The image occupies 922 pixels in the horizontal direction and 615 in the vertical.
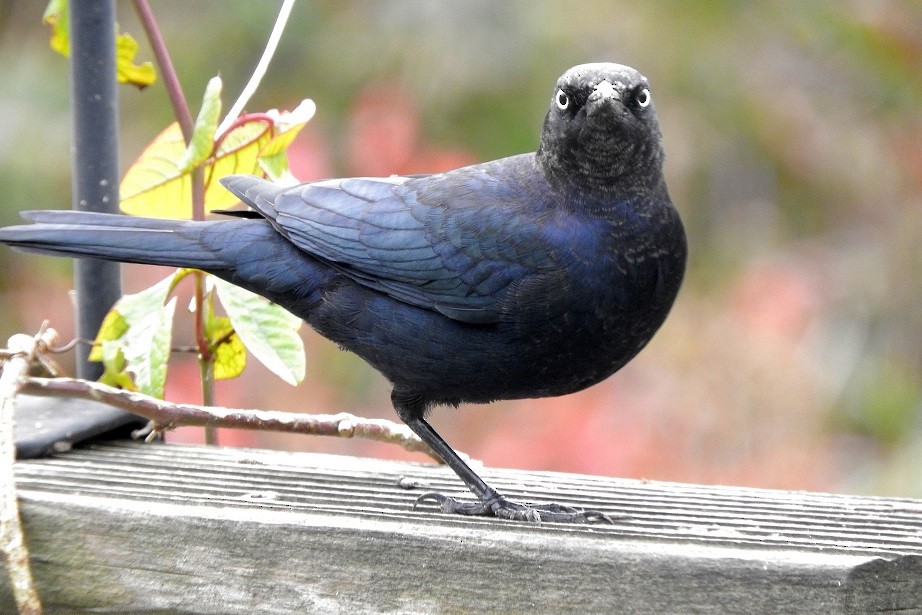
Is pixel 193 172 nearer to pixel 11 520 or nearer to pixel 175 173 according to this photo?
pixel 175 173

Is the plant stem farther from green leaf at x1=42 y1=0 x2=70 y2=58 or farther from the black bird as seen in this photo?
green leaf at x1=42 y1=0 x2=70 y2=58

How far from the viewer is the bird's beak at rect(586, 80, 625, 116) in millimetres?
2826

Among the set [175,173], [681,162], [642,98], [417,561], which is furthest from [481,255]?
[681,162]

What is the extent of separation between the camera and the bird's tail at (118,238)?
2.76m

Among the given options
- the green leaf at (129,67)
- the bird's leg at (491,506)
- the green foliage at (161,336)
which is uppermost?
the green leaf at (129,67)

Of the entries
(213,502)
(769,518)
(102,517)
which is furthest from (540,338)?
(102,517)

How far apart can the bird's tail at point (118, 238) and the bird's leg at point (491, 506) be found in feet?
2.62

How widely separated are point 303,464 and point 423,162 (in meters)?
2.94

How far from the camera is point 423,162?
564cm

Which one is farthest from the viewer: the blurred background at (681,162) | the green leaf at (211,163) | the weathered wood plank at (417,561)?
the blurred background at (681,162)

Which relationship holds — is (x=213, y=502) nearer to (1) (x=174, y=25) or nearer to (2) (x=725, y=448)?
(2) (x=725, y=448)

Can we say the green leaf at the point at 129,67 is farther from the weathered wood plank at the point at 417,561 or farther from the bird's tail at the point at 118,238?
the weathered wood plank at the point at 417,561

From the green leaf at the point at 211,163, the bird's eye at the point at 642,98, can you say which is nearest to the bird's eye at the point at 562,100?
the bird's eye at the point at 642,98

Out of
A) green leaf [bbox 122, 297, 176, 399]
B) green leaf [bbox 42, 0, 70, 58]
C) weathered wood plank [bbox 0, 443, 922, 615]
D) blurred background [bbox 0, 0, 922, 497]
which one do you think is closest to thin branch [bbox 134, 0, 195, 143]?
green leaf [bbox 42, 0, 70, 58]
